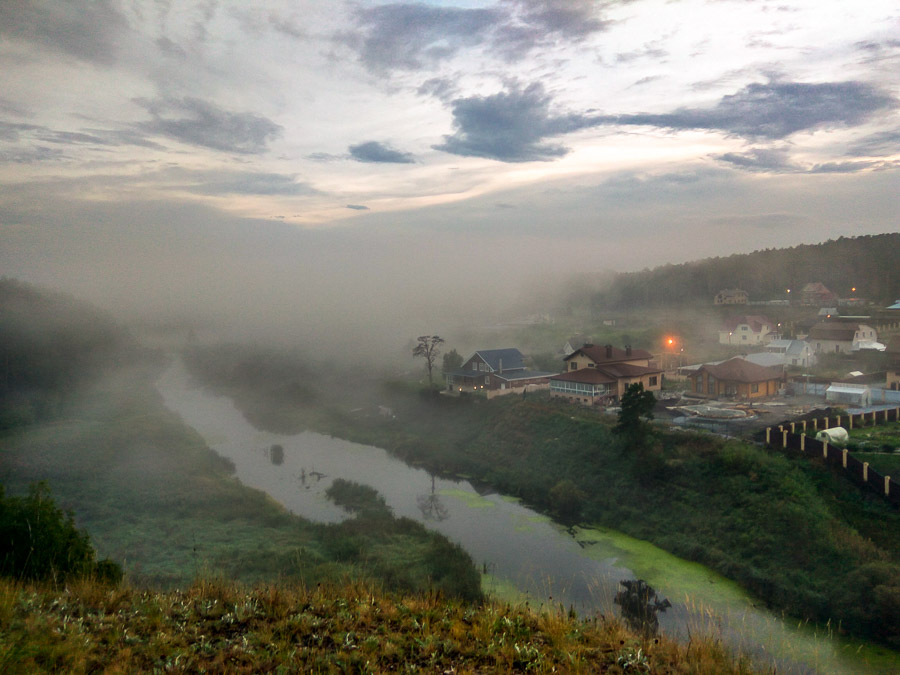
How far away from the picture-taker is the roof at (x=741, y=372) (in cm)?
2706

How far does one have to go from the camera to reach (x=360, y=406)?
1578 inches

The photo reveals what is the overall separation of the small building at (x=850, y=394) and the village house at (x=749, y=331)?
17.6m

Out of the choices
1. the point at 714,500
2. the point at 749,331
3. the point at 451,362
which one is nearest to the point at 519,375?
the point at 451,362

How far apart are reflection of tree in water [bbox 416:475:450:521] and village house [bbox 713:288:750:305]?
5025cm

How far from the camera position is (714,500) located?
16828mm

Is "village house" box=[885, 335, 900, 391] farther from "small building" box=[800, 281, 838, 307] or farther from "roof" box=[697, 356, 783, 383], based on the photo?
"small building" box=[800, 281, 838, 307]

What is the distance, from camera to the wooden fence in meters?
14.7

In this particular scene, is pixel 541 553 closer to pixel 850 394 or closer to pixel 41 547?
pixel 41 547

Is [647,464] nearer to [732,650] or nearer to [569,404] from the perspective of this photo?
[569,404]

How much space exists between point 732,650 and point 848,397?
25359mm

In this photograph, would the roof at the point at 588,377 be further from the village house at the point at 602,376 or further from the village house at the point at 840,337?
the village house at the point at 840,337

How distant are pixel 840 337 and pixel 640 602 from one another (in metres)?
33.0

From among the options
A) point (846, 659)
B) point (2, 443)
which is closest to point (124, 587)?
point (846, 659)

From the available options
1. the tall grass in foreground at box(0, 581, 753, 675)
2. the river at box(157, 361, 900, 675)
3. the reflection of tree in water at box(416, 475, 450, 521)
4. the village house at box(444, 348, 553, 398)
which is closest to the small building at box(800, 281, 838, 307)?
the village house at box(444, 348, 553, 398)
